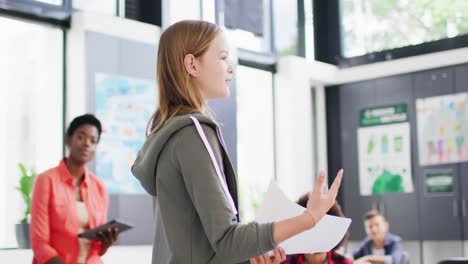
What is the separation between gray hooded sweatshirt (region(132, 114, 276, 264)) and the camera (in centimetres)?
136

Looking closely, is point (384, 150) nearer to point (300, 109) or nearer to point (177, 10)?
point (300, 109)

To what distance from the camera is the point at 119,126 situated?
5.87 meters

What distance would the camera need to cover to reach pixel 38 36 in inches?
223

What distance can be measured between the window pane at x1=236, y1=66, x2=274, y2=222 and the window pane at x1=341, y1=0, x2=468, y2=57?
3.78 ft

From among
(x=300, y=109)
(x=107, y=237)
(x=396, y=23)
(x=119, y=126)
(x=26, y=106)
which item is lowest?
(x=107, y=237)

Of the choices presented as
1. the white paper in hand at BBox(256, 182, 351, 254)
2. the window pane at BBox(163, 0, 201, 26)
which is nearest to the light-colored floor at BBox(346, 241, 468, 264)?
the window pane at BBox(163, 0, 201, 26)

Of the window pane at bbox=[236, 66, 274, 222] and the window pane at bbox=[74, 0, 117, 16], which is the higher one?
the window pane at bbox=[74, 0, 117, 16]

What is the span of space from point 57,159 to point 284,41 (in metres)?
3.45

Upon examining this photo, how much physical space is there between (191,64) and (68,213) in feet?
7.66

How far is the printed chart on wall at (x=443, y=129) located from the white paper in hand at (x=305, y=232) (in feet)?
20.2

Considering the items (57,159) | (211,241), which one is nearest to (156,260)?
(211,241)

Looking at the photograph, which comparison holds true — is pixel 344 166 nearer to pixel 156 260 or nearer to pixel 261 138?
pixel 261 138

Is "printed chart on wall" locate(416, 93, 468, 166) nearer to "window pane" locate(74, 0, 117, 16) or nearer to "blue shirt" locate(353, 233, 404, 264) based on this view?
"blue shirt" locate(353, 233, 404, 264)

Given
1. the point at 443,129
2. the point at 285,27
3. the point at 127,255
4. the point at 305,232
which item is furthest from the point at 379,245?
the point at 305,232
